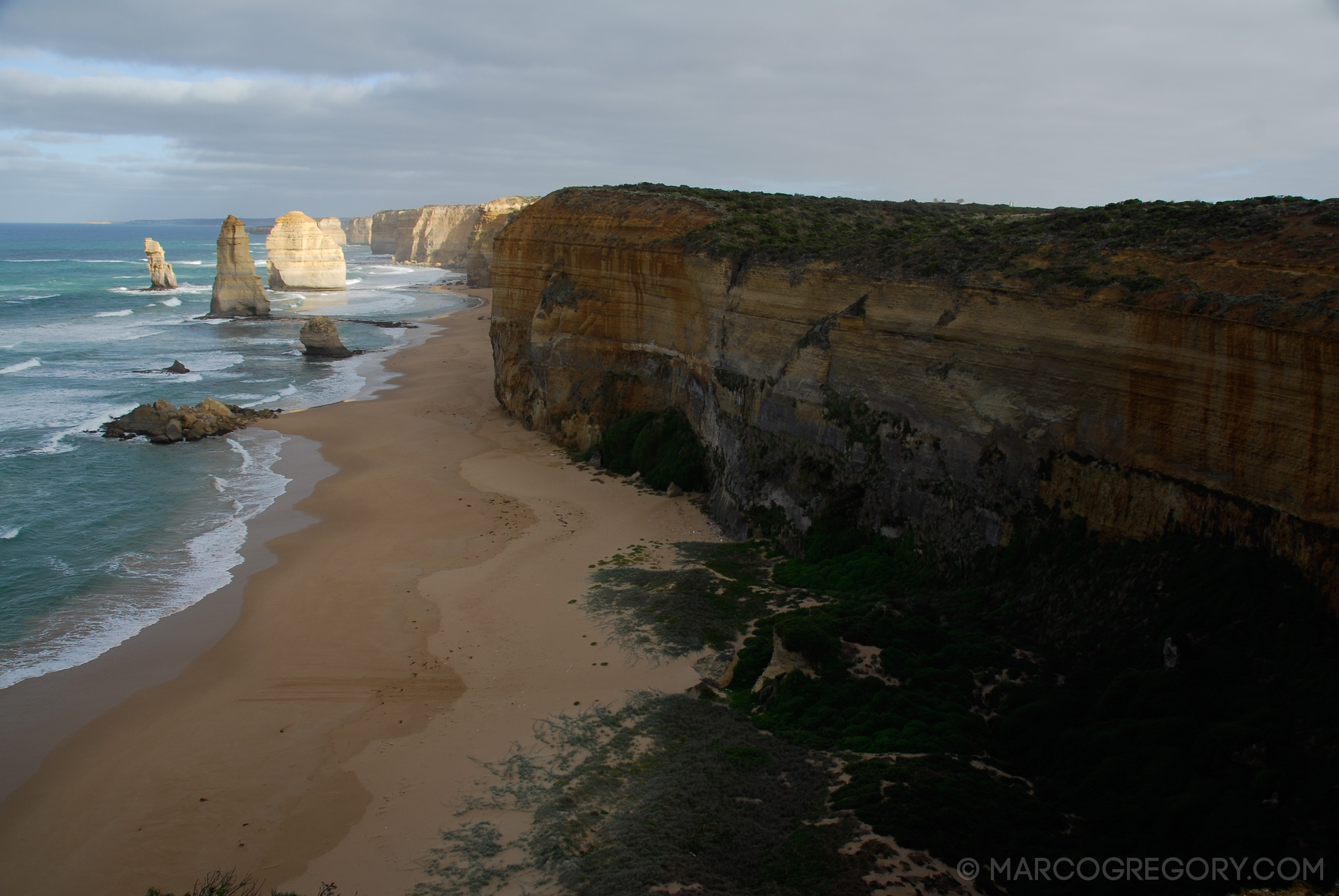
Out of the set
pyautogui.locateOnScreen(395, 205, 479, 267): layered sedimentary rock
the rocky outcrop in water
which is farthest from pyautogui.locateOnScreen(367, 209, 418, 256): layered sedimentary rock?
the rocky outcrop in water

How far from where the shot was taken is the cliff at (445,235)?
84.9m

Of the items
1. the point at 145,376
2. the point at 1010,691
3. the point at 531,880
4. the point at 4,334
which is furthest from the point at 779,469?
the point at 4,334

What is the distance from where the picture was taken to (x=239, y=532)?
826 inches

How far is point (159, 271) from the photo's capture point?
8094cm

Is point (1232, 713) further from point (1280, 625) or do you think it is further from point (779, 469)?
point (779, 469)

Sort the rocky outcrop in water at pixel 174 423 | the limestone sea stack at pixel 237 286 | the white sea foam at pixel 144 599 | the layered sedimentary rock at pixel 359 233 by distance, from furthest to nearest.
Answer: the layered sedimentary rock at pixel 359 233 → the limestone sea stack at pixel 237 286 → the rocky outcrop in water at pixel 174 423 → the white sea foam at pixel 144 599

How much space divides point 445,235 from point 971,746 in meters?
124

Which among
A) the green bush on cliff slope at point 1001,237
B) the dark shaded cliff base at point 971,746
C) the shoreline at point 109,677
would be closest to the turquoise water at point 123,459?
the shoreline at point 109,677

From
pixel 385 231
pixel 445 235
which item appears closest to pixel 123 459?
pixel 445 235

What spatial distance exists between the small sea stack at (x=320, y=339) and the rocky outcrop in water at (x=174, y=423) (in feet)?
50.5

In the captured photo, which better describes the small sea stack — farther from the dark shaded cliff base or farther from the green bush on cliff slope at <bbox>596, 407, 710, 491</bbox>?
the dark shaded cliff base

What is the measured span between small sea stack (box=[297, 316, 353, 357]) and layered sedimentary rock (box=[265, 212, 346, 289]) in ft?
128

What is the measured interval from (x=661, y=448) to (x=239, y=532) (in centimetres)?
1160

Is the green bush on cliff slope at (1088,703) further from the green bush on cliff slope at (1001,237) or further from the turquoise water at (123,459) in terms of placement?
the turquoise water at (123,459)
